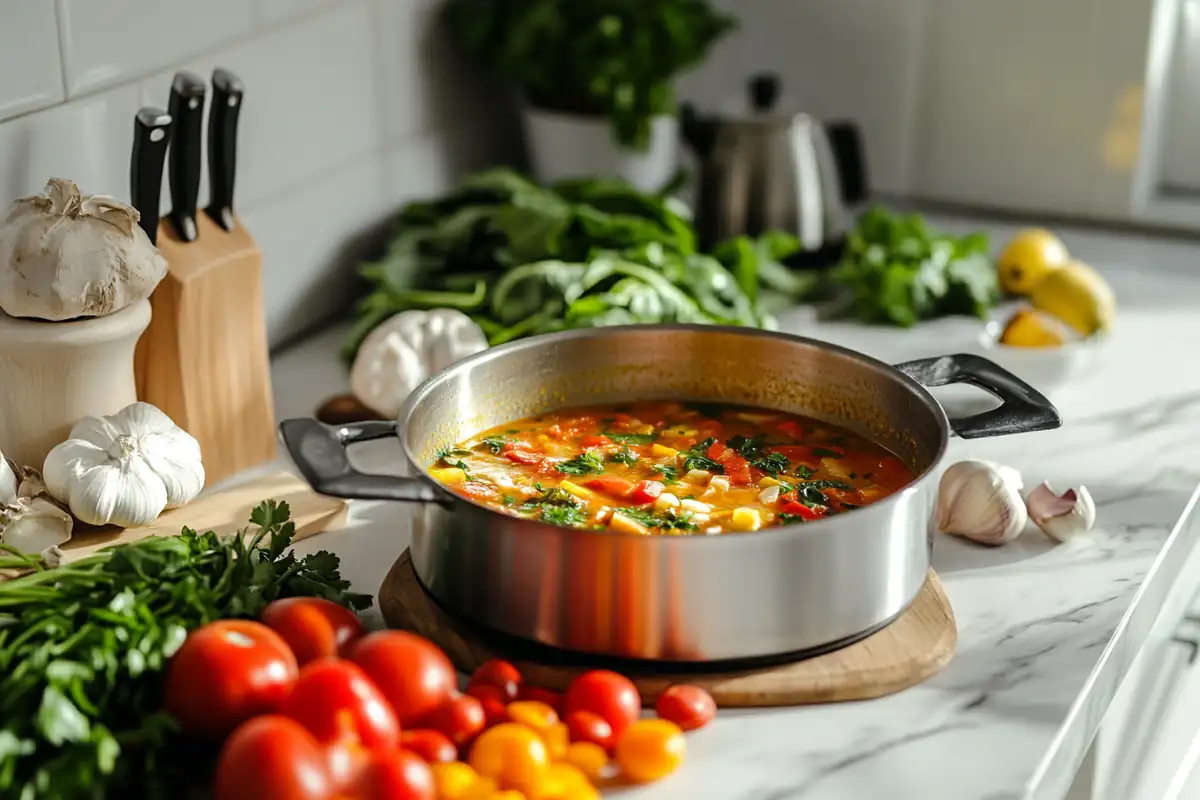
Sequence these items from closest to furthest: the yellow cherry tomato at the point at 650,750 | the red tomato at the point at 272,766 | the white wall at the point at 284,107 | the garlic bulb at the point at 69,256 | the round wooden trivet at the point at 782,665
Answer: the red tomato at the point at 272,766
the yellow cherry tomato at the point at 650,750
the round wooden trivet at the point at 782,665
the garlic bulb at the point at 69,256
the white wall at the point at 284,107

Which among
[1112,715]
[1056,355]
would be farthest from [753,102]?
[1112,715]

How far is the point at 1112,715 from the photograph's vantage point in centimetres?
141

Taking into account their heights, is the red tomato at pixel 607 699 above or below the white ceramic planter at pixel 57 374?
below

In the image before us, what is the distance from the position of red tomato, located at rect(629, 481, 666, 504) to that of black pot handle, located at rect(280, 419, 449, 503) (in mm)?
235

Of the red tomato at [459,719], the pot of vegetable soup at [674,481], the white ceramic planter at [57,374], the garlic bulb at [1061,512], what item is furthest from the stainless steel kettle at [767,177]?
the red tomato at [459,719]

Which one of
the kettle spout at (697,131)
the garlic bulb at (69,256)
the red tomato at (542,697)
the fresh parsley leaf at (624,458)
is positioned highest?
the garlic bulb at (69,256)

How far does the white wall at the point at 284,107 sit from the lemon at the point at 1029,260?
2.69 feet

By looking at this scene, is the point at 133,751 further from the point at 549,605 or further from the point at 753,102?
the point at 753,102

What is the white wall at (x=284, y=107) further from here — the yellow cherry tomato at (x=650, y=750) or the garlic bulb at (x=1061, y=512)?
the garlic bulb at (x=1061, y=512)

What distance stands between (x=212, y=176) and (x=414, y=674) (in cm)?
68

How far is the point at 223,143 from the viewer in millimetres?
1522

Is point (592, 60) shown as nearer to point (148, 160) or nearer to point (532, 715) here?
point (148, 160)

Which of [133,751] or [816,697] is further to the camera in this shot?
[816,697]

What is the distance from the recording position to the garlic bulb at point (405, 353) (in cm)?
170
